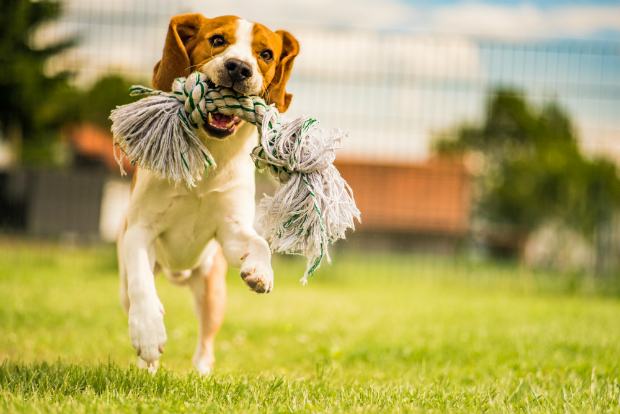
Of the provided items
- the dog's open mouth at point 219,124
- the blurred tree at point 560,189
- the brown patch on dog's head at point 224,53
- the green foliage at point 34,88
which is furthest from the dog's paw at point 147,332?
the green foliage at point 34,88

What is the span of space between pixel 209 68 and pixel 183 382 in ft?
4.18

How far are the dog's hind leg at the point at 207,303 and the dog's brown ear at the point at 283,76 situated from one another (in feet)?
3.07

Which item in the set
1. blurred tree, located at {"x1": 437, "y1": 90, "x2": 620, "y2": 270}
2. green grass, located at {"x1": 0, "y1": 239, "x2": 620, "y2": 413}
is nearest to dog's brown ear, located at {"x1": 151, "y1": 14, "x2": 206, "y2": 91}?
green grass, located at {"x1": 0, "y1": 239, "x2": 620, "y2": 413}

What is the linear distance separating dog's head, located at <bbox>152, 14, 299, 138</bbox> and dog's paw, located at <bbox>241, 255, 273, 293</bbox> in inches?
23.4

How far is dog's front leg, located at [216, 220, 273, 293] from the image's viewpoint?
2.14m

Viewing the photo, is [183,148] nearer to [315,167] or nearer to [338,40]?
[315,167]

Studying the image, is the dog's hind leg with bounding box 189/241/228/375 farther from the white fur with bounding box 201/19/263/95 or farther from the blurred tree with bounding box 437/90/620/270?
the blurred tree with bounding box 437/90/620/270

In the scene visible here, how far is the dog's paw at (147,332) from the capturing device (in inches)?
80.7

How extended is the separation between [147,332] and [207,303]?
114 cm

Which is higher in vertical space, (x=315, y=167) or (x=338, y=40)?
(x=338, y=40)

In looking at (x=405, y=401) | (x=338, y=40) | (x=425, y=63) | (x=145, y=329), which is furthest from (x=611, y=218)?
(x=145, y=329)

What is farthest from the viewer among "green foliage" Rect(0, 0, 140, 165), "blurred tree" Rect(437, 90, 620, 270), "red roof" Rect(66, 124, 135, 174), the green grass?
"red roof" Rect(66, 124, 135, 174)

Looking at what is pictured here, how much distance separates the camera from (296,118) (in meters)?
2.39

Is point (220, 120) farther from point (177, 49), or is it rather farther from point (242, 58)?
point (177, 49)
